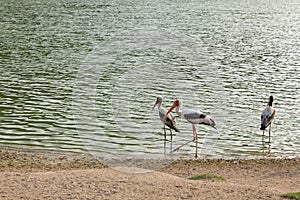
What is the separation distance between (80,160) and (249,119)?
7936mm

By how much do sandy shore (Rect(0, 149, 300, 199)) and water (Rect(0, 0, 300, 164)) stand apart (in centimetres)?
177

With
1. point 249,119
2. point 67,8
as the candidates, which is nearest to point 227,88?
point 249,119

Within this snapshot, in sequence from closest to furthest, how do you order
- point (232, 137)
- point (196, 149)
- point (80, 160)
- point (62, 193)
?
point (62, 193) < point (80, 160) < point (196, 149) < point (232, 137)

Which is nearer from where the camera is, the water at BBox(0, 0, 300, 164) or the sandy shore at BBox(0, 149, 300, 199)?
the sandy shore at BBox(0, 149, 300, 199)

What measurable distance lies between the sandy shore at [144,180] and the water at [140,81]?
1771 millimetres

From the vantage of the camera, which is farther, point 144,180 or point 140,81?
point 140,81

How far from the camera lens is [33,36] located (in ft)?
148

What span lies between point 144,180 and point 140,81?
15.9 metres

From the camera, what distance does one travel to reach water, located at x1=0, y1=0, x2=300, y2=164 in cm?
1903

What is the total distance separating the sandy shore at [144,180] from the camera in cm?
1180

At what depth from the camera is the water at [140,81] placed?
19.0 meters

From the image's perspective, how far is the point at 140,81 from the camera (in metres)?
28.5

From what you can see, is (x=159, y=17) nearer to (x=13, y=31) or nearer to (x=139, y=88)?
(x=13, y=31)

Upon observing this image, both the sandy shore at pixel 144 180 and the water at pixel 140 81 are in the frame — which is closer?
the sandy shore at pixel 144 180
